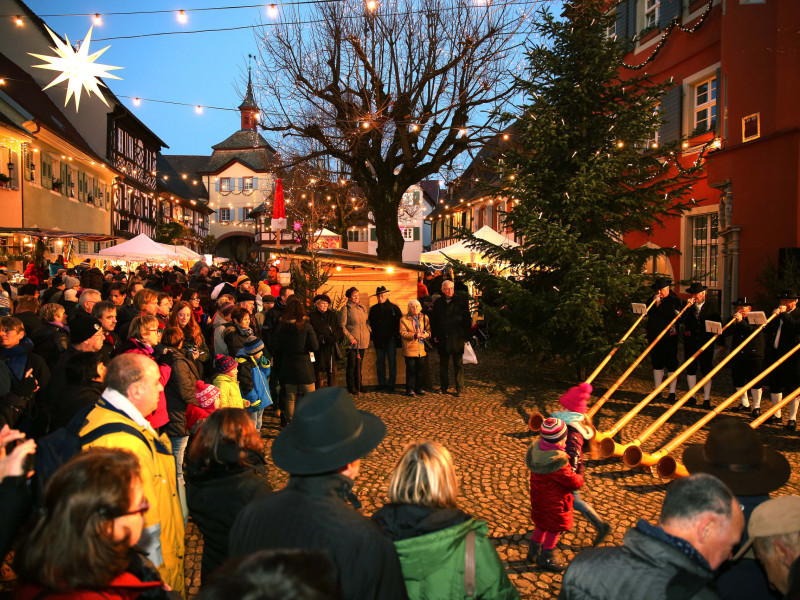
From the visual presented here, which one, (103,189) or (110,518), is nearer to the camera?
(110,518)

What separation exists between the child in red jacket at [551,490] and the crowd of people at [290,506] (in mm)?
12

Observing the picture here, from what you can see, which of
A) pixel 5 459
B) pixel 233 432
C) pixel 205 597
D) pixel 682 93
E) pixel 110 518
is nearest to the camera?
pixel 205 597

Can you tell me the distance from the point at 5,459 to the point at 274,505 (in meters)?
1.09

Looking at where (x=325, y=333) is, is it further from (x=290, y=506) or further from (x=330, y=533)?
(x=330, y=533)

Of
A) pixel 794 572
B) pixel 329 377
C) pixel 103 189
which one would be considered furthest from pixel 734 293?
pixel 103 189

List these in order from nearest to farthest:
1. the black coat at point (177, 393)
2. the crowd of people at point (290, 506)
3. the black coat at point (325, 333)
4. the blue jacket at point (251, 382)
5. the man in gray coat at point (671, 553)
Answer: the crowd of people at point (290, 506)
the man in gray coat at point (671, 553)
the black coat at point (177, 393)
the blue jacket at point (251, 382)
the black coat at point (325, 333)

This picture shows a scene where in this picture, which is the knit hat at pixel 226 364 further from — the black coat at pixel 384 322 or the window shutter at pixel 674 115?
the window shutter at pixel 674 115

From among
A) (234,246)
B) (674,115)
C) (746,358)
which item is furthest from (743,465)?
(234,246)

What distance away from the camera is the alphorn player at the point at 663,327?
9.85 meters

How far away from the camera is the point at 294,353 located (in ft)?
26.6

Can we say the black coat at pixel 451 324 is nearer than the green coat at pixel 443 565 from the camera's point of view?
No

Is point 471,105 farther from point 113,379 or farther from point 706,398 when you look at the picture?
point 113,379

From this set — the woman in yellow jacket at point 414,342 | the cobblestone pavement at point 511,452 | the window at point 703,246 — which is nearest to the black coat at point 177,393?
the cobblestone pavement at point 511,452

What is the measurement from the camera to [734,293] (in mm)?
14086
